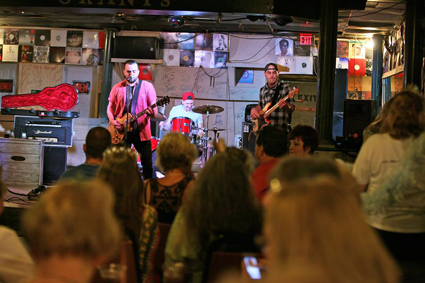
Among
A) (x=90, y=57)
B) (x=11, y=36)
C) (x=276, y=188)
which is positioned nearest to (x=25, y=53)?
(x=11, y=36)

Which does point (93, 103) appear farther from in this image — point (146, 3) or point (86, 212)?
point (86, 212)

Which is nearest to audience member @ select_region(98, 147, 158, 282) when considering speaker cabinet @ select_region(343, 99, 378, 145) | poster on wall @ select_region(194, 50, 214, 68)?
speaker cabinet @ select_region(343, 99, 378, 145)

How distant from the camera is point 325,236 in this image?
32.5 inches

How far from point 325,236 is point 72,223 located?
0.55 metres

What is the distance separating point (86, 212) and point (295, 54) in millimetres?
9978

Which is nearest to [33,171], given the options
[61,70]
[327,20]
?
[61,70]

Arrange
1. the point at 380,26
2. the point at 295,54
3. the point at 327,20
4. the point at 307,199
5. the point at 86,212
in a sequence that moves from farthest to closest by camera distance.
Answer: the point at 295,54
the point at 380,26
the point at 327,20
the point at 86,212
the point at 307,199

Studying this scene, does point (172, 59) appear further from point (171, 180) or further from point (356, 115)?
point (171, 180)

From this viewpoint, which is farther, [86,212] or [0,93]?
[0,93]

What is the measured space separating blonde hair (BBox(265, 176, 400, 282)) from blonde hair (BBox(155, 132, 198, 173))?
81.9 inches

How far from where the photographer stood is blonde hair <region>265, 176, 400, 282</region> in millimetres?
819

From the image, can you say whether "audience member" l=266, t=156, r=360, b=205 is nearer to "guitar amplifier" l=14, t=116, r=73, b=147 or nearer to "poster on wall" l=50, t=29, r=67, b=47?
"guitar amplifier" l=14, t=116, r=73, b=147

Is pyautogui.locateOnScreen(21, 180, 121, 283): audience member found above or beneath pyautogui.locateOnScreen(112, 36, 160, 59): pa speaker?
beneath

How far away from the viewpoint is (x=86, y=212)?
42.4 inches
